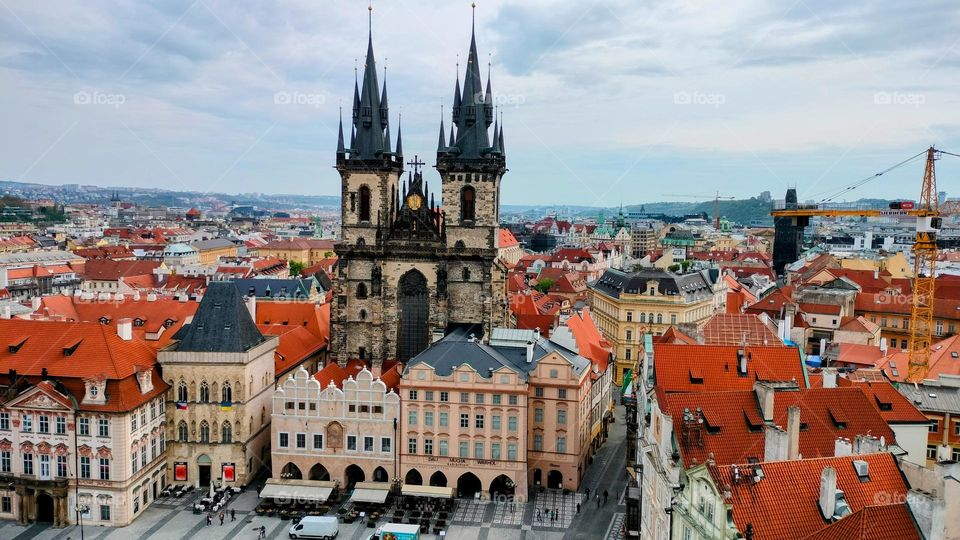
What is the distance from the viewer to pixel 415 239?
→ 279ft

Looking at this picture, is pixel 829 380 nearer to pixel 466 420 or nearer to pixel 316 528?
pixel 466 420

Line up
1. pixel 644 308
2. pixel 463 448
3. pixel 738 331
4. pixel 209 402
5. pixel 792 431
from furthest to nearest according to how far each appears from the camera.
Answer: pixel 644 308 < pixel 738 331 < pixel 209 402 < pixel 463 448 < pixel 792 431

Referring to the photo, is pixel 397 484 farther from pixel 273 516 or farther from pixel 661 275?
pixel 661 275

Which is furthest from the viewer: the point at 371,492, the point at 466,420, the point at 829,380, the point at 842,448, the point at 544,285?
the point at 544,285

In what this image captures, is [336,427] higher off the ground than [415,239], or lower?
lower

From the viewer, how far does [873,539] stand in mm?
29250

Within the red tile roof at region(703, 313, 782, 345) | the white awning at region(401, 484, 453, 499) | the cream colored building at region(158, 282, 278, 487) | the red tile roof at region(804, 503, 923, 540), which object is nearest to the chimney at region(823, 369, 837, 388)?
the red tile roof at region(703, 313, 782, 345)

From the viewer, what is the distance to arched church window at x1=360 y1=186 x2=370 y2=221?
8631 centimetres

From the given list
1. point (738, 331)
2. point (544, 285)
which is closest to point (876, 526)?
point (738, 331)

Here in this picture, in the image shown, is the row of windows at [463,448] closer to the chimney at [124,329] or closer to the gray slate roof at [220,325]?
the gray slate roof at [220,325]

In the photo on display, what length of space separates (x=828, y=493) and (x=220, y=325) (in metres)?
51.6

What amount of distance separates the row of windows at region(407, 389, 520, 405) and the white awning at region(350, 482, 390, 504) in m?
7.63

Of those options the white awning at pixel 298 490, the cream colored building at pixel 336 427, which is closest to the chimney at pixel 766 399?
the cream colored building at pixel 336 427

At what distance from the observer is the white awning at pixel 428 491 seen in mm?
64125
